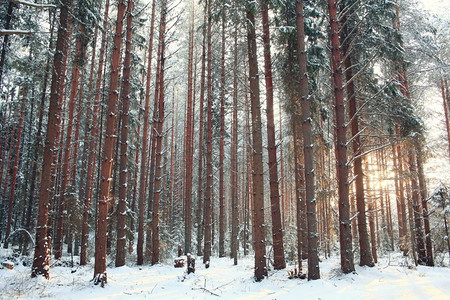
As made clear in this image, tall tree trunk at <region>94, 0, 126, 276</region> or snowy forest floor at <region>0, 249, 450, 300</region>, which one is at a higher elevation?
tall tree trunk at <region>94, 0, 126, 276</region>

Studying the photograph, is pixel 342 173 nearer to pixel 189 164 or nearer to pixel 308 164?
pixel 308 164

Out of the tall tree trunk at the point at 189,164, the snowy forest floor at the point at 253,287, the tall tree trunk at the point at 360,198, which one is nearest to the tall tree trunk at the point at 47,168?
the snowy forest floor at the point at 253,287

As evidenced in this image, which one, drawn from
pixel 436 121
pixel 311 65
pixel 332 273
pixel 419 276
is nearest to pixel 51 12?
pixel 311 65

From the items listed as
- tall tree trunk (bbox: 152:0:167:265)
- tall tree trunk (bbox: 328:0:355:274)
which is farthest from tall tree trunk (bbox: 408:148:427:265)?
tall tree trunk (bbox: 152:0:167:265)

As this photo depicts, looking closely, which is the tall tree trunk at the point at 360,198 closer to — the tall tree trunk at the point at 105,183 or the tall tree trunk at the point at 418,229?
the tall tree trunk at the point at 418,229

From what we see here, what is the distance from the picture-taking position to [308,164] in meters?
8.16

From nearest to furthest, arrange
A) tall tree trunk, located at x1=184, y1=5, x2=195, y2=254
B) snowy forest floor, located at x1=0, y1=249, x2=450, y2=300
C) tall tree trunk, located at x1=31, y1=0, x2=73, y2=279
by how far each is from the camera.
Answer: snowy forest floor, located at x1=0, y1=249, x2=450, y2=300, tall tree trunk, located at x1=31, y1=0, x2=73, y2=279, tall tree trunk, located at x1=184, y1=5, x2=195, y2=254

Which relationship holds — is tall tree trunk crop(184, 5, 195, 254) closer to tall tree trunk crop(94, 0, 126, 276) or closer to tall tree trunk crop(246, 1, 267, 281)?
tall tree trunk crop(246, 1, 267, 281)

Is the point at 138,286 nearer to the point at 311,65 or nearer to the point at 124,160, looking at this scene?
the point at 124,160

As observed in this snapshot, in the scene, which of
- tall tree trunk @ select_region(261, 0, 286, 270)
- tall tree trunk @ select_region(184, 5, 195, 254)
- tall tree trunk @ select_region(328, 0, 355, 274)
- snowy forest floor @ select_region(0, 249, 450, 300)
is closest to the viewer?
snowy forest floor @ select_region(0, 249, 450, 300)

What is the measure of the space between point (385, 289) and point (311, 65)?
655 cm

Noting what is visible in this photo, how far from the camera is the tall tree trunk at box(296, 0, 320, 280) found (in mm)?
7742

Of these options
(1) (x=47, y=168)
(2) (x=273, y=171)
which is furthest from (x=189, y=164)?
(1) (x=47, y=168)

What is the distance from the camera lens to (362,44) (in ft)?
33.5
